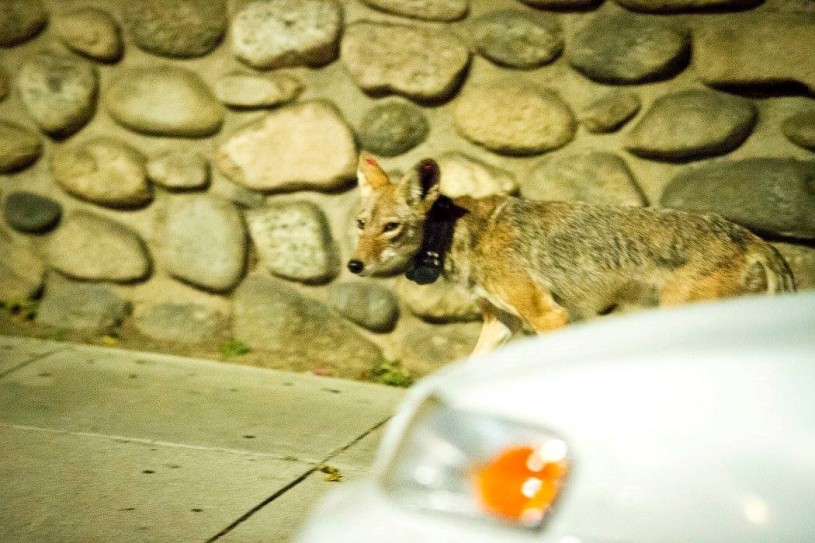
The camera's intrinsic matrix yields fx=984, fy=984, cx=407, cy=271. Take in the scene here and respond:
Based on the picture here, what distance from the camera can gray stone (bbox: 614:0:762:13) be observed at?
5609 millimetres

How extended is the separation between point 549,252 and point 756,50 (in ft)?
5.34

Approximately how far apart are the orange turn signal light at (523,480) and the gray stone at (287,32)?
4740 millimetres

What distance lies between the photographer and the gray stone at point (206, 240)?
6633 millimetres

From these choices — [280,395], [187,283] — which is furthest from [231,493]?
[187,283]

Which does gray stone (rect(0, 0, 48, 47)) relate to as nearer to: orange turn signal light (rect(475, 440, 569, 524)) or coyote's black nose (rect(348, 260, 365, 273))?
coyote's black nose (rect(348, 260, 365, 273))

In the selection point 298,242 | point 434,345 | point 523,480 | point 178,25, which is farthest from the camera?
point 178,25

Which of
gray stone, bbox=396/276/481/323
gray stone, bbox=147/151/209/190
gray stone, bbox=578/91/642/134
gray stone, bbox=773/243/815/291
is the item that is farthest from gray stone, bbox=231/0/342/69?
gray stone, bbox=773/243/815/291

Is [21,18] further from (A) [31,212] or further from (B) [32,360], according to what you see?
(B) [32,360]

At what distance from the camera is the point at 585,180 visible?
19.4 ft

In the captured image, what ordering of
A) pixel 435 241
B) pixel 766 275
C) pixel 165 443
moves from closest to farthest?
1. pixel 165 443
2. pixel 766 275
3. pixel 435 241

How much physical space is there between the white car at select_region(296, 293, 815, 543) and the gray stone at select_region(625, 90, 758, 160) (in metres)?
3.49

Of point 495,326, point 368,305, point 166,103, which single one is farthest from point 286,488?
point 166,103

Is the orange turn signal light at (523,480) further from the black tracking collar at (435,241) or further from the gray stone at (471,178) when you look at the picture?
the gray stone at (471,178)

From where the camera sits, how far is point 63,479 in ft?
14.3
